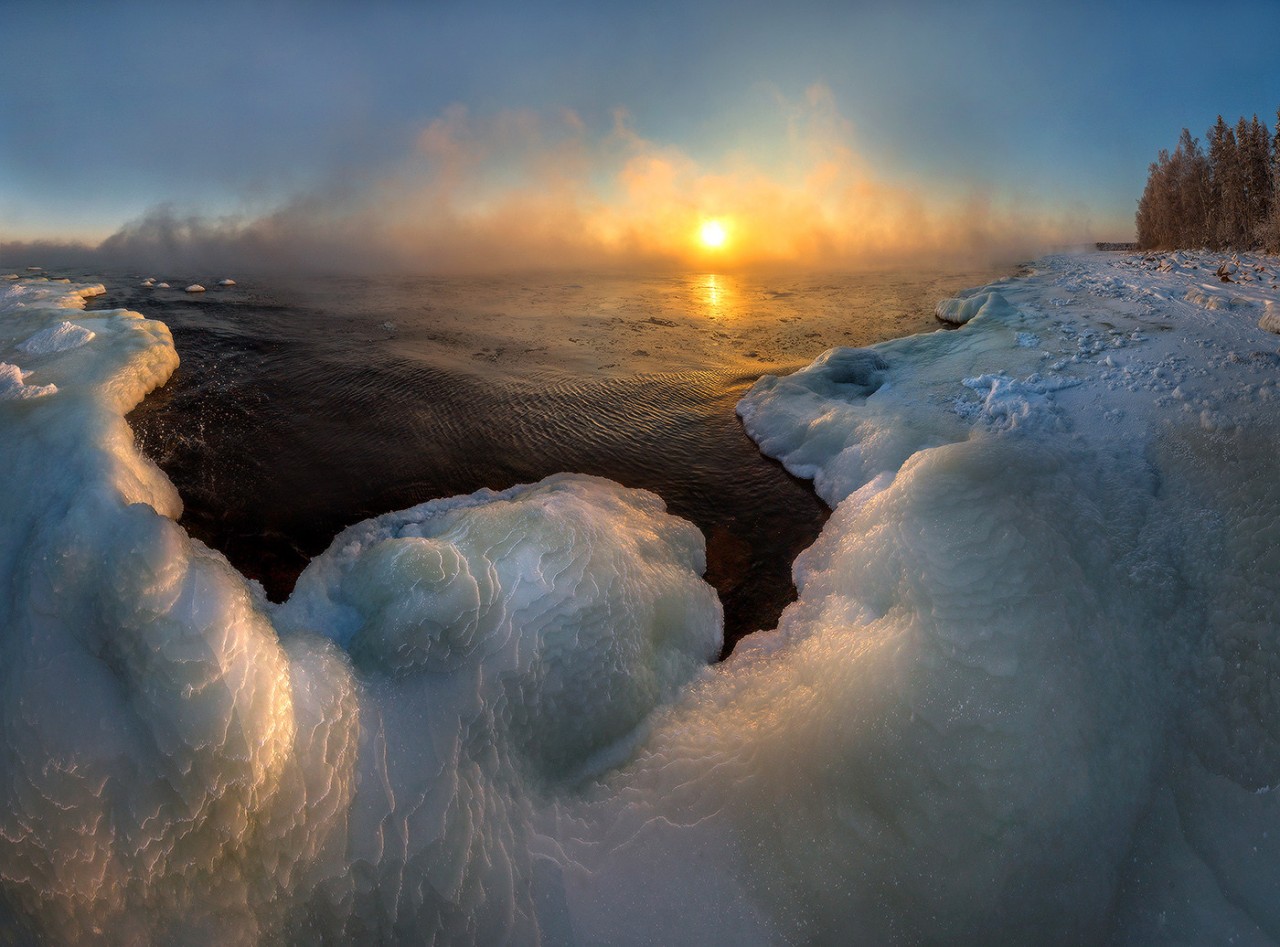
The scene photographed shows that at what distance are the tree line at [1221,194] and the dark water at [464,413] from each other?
20.5 metres

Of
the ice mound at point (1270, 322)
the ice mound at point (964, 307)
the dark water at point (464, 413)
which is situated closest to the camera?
the dark water at point (464, 413)

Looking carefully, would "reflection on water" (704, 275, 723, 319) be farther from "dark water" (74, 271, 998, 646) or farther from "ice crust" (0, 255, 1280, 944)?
"ice crust" (0, 255, 1280, 944)

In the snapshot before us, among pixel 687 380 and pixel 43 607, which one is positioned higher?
pixel 687 380

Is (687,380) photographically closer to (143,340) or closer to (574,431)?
(574,431)

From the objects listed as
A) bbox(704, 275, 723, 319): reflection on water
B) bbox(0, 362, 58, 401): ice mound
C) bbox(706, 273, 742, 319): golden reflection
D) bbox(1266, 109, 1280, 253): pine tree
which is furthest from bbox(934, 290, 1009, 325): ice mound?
bbox(1266, 109, 1280, 253): pine tree

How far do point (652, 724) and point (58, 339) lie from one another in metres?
8.47

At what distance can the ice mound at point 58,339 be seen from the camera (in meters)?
5.96

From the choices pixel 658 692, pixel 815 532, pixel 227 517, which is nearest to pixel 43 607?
pixel 227 517

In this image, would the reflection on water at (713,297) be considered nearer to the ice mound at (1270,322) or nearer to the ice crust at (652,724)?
the ice mound at (1270,322)

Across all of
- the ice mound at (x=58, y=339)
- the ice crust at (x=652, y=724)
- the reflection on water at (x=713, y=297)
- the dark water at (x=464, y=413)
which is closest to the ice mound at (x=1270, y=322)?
the ice crust at (x=652, y=724)

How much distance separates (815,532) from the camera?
14.9ft

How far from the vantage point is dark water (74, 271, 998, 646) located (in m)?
4.47

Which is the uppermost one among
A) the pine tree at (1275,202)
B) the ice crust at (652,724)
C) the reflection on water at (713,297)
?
the pine tree at (1275,202)

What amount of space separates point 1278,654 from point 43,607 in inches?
236
